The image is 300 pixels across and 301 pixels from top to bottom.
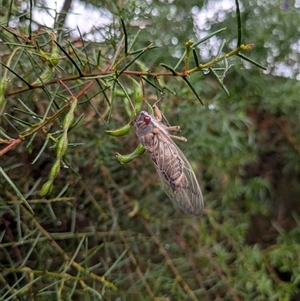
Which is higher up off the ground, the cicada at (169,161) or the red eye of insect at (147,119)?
the red eye of insect at (147,119)

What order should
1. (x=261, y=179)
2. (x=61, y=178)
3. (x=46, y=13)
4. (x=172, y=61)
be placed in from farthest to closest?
(x=261, y=179), (x=172, y=61), (x=61, y=178), (x=46, y=13)

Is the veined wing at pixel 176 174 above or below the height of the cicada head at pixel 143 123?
below

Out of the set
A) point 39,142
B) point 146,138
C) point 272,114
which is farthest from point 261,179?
point 146,138

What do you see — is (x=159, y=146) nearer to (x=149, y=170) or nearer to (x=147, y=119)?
(x=147, y=119)

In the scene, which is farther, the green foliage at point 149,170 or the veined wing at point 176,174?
the green foliage at point 149,170

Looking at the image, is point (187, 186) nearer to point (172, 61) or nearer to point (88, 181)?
point (88, 181)

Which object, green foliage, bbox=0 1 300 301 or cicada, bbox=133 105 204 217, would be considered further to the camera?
green foliage, bbox=0 1 300 301

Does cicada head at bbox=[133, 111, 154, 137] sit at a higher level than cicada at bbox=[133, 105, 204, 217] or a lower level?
higher
